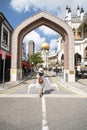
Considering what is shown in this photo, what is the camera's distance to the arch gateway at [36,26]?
2505 cm

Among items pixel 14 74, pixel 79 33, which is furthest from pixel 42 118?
pixel 79 33

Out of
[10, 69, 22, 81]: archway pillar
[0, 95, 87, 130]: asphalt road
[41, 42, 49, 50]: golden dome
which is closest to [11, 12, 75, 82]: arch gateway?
[10, 69, 22, 81]: archway pillar

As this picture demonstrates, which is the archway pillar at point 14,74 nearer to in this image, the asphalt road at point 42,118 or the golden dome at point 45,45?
the asphalt road at point 42,118

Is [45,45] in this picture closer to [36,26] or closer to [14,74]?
[36,26]

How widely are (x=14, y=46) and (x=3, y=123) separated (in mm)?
20235

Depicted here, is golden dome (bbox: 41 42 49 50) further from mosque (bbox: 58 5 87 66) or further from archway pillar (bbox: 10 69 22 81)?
archway pillar (bbox: 10 69 22 81)

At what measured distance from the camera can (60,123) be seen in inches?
244

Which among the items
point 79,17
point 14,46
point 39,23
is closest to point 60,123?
point 14,46

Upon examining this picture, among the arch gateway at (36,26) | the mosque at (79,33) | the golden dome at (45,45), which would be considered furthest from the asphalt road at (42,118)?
the golden dome at (45,45)

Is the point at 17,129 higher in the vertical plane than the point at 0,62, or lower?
lower

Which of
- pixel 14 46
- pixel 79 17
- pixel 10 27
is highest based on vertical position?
pixel 79 17

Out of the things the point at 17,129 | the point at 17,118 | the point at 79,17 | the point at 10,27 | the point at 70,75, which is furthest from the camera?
the point at 79,17

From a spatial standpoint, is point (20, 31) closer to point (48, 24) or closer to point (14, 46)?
point (14, 46)

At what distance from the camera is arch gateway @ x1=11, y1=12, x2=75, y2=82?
986 inches
